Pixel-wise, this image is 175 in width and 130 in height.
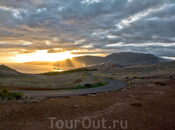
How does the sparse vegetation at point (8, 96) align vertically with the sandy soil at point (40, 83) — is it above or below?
above

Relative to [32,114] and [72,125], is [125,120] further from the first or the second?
[32,114]

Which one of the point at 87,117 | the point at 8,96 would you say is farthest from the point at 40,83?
the point at 87,117

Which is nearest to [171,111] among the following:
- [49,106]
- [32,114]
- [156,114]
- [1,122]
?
[156,114]

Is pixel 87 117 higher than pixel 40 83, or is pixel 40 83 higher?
pixel 87 117

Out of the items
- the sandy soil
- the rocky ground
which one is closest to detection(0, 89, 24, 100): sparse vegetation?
the rocky ground

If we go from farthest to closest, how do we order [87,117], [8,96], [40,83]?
1. [40,83]
2. [8,96]
3. [87,117]

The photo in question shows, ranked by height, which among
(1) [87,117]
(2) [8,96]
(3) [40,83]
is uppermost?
(2) [8,96]

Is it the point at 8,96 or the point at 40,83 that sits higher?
the point at 8,96

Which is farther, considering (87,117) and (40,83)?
(40,83)

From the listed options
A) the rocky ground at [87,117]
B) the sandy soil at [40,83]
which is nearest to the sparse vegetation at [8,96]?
the rocky ground at [87,117]

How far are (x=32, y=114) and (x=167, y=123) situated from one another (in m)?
8.34

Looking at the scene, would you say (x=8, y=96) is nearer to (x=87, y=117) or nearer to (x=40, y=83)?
(x=87, y=117)

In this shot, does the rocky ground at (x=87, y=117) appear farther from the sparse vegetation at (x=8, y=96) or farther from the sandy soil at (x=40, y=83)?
the sandy soil at (x=40, y=83)

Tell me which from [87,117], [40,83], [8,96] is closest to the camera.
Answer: [87,117]
